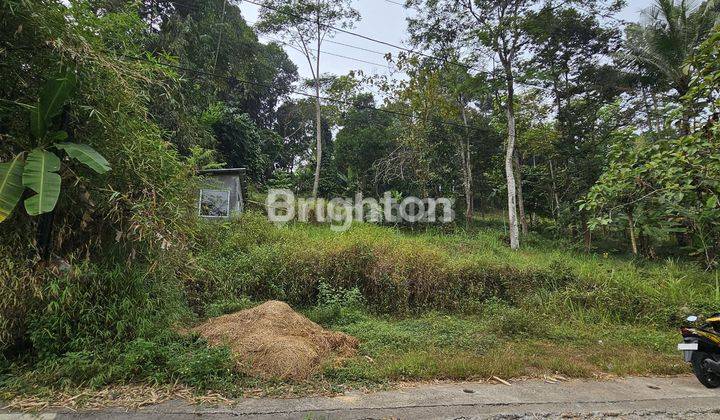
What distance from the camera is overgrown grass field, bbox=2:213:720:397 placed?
11.5 ft

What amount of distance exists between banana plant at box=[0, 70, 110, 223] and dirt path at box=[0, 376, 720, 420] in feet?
5.36

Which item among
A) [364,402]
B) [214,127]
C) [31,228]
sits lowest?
[364,402]

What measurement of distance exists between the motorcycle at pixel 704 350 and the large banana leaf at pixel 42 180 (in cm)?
618

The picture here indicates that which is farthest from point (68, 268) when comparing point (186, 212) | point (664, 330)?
point (664, 330)

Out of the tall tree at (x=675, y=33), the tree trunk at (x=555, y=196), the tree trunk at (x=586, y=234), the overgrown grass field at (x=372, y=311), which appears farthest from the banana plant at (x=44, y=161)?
the tree trunk at (x=555, y=196)

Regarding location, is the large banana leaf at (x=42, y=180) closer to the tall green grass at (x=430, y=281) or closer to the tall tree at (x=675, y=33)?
the tall green grass at (x=430, y=281)

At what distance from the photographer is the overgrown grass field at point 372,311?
11.5 feet

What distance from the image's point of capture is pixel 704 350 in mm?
4074

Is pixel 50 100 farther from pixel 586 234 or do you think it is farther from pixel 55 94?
pixel 586 234

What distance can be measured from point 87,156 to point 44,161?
33cm

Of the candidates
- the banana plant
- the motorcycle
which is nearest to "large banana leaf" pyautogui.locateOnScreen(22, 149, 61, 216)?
the banana plant

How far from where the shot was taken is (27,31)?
3607 mm

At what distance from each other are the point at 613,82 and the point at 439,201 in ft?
23.4

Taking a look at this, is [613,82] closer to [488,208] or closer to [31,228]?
[488,208]
